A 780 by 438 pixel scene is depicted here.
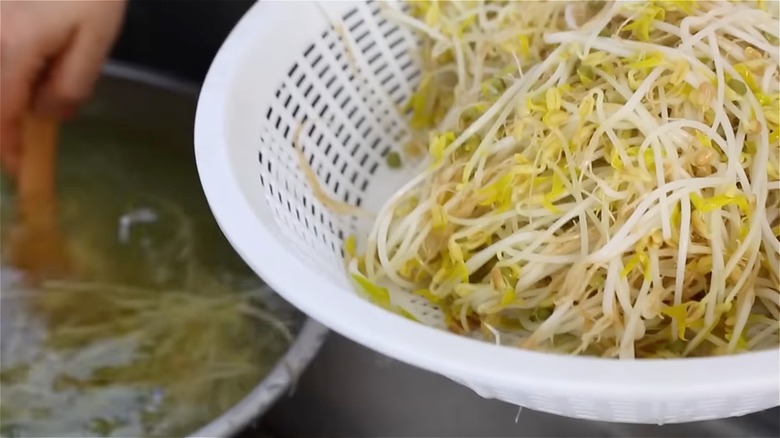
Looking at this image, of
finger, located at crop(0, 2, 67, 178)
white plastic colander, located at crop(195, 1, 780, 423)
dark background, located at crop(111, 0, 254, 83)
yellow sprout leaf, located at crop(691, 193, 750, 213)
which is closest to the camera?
white plastic colander, located at crop(195, 1, 780, 423)

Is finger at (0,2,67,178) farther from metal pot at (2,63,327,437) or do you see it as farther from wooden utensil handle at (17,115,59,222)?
metal pot at (2,63,327,437)

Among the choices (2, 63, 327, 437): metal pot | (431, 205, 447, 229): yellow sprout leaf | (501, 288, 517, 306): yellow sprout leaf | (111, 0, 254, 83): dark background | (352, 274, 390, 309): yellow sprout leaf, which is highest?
(431, 205, 447, 229): yellow sprout leaf

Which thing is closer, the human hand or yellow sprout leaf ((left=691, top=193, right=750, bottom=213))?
yellow sprout leaf ((left=691, top=193, right=750, bottom=213))

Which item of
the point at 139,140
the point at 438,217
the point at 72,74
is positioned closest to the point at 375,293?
the point at 438,217

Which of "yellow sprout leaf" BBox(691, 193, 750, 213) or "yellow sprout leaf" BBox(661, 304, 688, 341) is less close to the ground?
"yellow sprout leaf" BBox(691, 193, 750, 213)

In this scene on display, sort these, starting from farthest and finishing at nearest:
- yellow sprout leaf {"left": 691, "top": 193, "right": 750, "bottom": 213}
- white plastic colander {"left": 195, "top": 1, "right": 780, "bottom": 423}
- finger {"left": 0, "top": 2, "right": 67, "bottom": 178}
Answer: finger {"left": 0, "top": 2, "right": 67, "bottom": 178} < yellow sprout leaf {"left": 691, "top": 193, "right": 750, "bottom": 213} < white plastic colander {"left": 195, "top": 1, "right": 780, "bottom": 423}

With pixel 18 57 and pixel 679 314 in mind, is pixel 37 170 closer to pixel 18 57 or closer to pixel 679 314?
pixel 18 57

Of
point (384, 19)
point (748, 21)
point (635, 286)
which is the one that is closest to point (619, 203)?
point (635, 286)

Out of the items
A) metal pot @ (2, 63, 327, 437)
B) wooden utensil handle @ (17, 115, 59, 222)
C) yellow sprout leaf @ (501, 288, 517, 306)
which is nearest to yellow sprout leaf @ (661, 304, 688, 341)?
yellow sprout leaf @ (501, 288, 517, 306)
